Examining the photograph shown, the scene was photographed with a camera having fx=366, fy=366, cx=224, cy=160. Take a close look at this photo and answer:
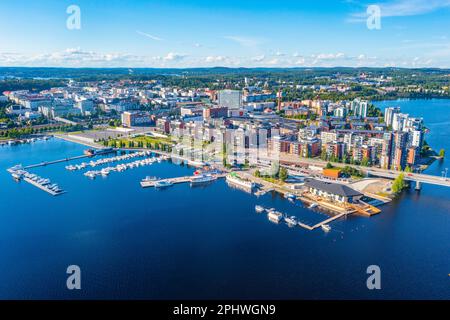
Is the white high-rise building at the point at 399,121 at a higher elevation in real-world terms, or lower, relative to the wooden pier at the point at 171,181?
higher

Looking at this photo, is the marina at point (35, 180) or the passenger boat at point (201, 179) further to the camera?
the passenger boat at point (201, 179)

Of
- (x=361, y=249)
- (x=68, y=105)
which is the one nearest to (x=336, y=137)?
(x=361, y=249)

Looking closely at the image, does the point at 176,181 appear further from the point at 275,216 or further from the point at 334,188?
the point at 334,188

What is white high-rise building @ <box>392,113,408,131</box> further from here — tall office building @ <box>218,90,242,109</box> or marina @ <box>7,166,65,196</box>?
marina @ <box>7,166,65,196</box>

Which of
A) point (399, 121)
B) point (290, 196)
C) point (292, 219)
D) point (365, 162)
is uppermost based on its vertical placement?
point (399, 121)

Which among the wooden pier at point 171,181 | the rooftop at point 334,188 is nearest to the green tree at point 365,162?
the rooftop at point 334,188

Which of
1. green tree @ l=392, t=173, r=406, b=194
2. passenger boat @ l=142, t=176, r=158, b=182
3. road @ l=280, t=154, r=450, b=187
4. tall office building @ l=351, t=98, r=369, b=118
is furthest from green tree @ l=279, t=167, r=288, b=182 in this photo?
tall office building @ l=351, t=98, r=369, b=118

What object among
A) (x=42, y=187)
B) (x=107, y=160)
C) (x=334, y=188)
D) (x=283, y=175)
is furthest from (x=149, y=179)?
(x=334, y=188)

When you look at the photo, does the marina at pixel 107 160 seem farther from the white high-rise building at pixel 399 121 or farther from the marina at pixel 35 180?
the white high-rise building at pixel 399 121
